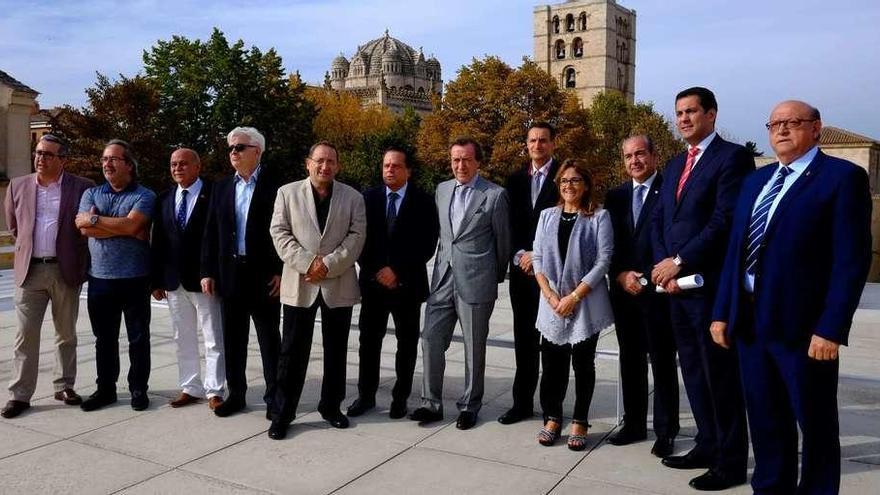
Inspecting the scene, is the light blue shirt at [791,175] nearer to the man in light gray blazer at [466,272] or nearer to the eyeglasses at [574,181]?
the eyeglasses at [574,181]

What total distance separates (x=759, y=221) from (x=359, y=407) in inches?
123

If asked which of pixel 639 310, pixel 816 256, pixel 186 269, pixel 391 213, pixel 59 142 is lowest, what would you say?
pixel 639 310

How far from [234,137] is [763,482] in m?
4.04

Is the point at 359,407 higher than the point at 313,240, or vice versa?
the point at 313,240

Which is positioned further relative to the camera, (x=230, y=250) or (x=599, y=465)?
(x=230, y=250)

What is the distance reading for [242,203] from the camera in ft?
17.6

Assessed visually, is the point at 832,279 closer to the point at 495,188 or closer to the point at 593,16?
the point at 495,188

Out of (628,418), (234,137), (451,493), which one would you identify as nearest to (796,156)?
(628,418)

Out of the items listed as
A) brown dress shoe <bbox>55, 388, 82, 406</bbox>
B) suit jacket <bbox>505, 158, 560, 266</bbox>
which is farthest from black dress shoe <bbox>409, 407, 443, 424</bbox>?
brown dress shoe <bbox>55, 388, 82, 406</bbox>

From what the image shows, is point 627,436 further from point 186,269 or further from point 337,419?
point 186,269

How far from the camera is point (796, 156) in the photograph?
11.7 feet

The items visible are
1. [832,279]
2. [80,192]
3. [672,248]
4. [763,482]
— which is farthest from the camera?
[80,192]

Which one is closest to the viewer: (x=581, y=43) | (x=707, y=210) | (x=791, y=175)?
(x=791, y=175)

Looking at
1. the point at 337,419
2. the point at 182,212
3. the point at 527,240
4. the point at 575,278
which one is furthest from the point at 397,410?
the point at 182,212
